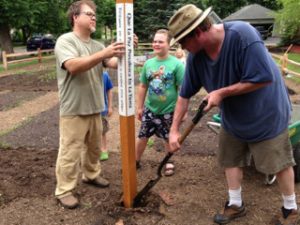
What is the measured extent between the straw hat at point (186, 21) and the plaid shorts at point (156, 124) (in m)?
1.72

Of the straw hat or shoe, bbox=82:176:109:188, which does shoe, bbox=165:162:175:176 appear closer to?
shoe, bbox=82:176:109:188

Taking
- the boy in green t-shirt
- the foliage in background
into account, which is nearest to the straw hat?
the boy in green t-shirt

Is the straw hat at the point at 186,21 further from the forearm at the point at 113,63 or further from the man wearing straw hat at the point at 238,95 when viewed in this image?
the forearm at the point at 113,63

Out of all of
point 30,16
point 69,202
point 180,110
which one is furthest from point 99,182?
point 30,16

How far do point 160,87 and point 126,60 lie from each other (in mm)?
1139

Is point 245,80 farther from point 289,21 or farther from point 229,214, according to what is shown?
point 289,21

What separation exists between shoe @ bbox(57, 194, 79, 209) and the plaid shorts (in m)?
1.13

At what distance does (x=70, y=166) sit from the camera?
363 cm

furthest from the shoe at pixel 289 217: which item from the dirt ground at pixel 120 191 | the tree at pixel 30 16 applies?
the tree at pixel 30 16

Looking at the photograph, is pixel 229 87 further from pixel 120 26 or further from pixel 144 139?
pixel 144 139

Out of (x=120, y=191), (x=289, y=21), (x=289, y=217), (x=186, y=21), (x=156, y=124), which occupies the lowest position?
(x=120, y=191)

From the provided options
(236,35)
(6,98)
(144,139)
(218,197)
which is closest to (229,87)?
(236,35)

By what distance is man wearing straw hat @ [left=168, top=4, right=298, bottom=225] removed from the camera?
263cm

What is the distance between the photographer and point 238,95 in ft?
9.44
